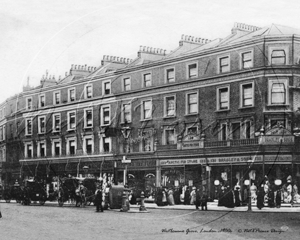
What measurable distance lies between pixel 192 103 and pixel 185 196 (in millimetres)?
1399

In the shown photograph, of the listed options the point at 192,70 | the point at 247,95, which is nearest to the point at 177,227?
the point at 192,70

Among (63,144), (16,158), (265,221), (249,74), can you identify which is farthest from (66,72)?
(265,221)

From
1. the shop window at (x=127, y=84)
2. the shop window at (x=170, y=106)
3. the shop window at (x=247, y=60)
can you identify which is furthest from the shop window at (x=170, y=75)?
the shop window at (x=247, y=60)

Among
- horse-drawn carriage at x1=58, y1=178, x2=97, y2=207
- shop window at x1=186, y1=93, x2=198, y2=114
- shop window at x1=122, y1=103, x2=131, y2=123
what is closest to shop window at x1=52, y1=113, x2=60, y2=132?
horse-drawn carriage at x1=58, y1=178, x2=97, y2=207

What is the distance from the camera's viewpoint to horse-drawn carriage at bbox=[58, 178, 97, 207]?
7.41 meters

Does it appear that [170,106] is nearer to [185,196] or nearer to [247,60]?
[247,60]

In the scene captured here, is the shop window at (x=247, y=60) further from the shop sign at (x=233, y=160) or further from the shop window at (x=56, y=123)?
the shop window at (x=56, y=123)

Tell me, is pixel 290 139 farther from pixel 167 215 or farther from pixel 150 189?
pixel 167 215

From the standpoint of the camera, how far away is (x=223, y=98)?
5.35 meters

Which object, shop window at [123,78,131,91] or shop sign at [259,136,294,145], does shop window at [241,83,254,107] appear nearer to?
shop sign at [259,136,294,145]

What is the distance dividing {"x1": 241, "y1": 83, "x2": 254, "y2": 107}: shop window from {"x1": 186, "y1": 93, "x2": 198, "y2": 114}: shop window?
54 centimetres

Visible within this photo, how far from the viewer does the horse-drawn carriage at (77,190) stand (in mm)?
7413

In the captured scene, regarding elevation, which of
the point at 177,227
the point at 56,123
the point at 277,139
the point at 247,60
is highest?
the point at 247,60

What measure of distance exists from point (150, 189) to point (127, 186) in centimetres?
37
